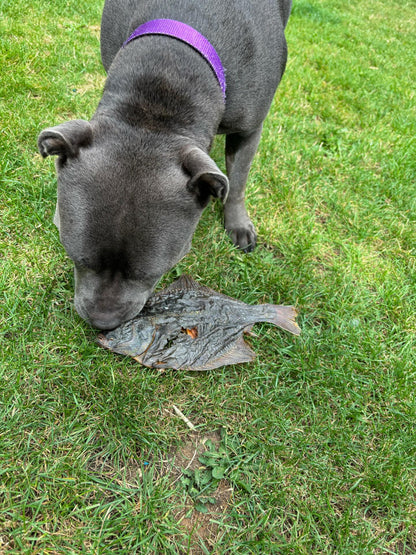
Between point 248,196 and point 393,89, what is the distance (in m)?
4.26

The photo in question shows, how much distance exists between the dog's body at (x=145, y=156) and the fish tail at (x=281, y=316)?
78 cm

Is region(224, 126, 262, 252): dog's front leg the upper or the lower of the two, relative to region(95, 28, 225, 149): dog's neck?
lower

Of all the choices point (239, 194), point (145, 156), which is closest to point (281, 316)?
point (239, 194)

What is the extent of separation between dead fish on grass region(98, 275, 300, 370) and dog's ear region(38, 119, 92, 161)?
0.98 meters

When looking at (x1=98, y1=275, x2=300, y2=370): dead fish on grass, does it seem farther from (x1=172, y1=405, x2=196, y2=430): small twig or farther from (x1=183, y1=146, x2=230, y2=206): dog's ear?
(x1=183, y1=146, x2=230, y2=206): dog's ear

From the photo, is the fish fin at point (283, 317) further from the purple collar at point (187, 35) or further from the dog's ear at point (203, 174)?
the purple collar at point (187, 35)

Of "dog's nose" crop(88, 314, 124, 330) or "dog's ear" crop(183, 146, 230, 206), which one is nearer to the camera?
"dog's ear" crop(183, 146, 230, 206)

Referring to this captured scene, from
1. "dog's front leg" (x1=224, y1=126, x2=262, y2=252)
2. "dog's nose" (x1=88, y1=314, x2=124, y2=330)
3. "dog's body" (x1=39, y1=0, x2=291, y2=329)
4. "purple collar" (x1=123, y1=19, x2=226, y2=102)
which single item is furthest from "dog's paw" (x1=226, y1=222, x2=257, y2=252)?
"dog's nose" (x1=88, y1=314, x2=124, y2=330)

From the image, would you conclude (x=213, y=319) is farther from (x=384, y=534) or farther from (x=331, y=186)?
(x=331, y=186)

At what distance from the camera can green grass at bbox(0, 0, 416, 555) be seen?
197 cm

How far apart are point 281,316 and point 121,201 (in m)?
1.41

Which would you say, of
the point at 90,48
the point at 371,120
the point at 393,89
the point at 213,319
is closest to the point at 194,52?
the point at 213,319

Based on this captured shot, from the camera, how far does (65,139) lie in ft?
6.60

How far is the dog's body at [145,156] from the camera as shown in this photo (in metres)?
2.05
